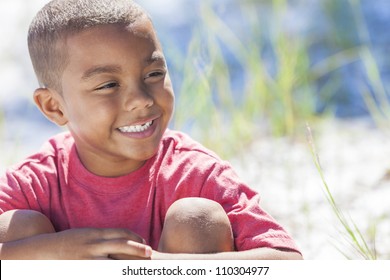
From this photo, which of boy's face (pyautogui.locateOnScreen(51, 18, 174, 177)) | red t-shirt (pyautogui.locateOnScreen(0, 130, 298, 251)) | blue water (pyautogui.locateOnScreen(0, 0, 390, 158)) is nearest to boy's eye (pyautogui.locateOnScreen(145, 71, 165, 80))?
boy's face (pyautogui.locateOnScreen(51, 18, 174, 177))

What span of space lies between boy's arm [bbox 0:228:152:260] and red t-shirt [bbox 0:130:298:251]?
0.15 meters

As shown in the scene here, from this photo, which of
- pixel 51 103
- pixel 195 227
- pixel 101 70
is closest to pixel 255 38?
pixel 51 103

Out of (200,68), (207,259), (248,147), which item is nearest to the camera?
(207,259)

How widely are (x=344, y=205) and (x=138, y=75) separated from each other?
1.07 metres

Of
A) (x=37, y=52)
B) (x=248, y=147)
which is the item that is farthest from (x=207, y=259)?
(x=248, y=147)

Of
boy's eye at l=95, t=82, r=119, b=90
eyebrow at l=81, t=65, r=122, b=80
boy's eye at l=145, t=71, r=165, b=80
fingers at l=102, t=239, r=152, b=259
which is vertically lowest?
fingers at l=102, t=239, r=152, b=259

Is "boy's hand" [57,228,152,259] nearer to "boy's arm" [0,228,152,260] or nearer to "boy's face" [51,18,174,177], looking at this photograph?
"boy's arm" [0,228,152,260]

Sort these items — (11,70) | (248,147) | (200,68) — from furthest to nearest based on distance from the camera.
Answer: (11,70) → (248,147) → (200,68)

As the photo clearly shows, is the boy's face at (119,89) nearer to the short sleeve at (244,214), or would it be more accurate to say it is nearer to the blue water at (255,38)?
the short sleeve at (244,214)

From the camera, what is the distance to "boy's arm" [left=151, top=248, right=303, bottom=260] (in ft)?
6.33

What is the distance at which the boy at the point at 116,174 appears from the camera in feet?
6.51

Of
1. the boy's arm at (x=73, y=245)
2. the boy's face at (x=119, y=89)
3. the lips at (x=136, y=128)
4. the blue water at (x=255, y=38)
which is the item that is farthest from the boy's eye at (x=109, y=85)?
the blue water at (x=255, y=38)
